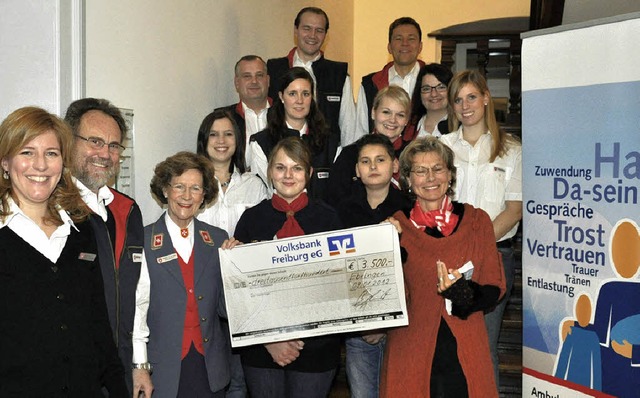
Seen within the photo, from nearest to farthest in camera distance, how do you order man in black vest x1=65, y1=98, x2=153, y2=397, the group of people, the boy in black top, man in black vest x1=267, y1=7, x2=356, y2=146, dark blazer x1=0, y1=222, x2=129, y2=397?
dark blazer x1=0, y1=222, x2=129, y2=397
the group of people
man in black vest x1=65, y1=98, x2=153, y2=397
the boy in black top
man in black vest x1=267, y1=7, x2=356, y2=146

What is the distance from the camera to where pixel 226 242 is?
132 inches

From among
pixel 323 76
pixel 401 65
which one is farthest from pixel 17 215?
pixel 401 65

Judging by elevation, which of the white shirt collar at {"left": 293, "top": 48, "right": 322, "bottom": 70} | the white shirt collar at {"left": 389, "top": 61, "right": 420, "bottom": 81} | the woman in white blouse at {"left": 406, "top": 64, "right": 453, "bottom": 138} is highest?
the white shirt collar at {"left": 293, "top": 48, "right": 322, "bottom": 70}

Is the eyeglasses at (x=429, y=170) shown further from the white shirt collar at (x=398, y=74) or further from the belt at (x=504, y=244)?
the white shirt collar at (x=398, y=74)

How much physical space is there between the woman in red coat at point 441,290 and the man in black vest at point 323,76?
75.9 inches

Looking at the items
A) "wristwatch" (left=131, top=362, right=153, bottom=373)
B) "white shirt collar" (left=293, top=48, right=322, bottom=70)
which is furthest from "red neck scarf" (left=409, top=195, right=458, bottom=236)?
"white shirt collar" (left=293, top=48, right=322, bottom=70)

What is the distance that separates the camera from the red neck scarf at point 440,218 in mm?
3266

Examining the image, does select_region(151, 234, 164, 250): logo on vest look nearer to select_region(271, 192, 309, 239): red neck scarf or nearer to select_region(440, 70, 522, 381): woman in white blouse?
select_region(271, 192, 309, 239): red neck scarf

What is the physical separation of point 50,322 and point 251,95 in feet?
9.00

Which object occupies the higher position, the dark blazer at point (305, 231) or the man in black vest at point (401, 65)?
the man in black vest at point (401, 65)

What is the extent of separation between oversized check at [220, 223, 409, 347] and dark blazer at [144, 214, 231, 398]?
0.09 m

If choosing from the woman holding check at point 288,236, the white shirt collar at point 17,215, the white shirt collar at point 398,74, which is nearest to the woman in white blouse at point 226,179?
the woman holding check at point 288,236

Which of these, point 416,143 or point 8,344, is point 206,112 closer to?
point 416,143

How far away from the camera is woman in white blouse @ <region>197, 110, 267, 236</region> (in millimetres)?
4028
